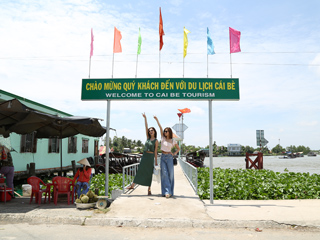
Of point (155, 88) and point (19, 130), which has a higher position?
point (155, 88)

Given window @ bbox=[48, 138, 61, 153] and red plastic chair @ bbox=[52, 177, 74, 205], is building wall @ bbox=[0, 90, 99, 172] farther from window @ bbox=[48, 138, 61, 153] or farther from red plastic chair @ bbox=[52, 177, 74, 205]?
red plastic chair @ bbox=[52, 177, 74, 205]

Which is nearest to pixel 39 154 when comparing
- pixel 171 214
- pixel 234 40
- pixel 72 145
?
pixel 72 145

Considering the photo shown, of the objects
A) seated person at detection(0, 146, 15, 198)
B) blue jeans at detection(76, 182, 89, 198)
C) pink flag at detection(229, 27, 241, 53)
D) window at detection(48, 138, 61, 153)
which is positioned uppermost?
pink flag at detection(229, 27, 241, 53)

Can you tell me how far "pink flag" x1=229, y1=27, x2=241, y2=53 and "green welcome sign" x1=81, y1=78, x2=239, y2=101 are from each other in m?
1.31

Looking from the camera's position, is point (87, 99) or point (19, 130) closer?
point (87, 99)

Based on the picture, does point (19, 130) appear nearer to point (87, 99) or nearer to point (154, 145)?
point (87, 99)

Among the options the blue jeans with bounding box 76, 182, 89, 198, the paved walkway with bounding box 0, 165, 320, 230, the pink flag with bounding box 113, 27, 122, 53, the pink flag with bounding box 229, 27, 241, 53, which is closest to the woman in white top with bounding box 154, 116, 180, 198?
the paved walkway with bounding box 0, 165, 320, 230

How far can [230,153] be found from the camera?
139500 millimetres

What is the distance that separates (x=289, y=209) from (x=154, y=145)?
3.76 metres

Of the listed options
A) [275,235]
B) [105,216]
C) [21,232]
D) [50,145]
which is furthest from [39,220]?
[50,145]

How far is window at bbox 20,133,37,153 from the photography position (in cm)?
1397

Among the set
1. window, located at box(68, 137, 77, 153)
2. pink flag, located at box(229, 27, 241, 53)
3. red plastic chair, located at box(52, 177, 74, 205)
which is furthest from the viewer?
window, located at box(68, 137, 77, 153)

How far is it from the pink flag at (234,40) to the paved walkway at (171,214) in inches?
178

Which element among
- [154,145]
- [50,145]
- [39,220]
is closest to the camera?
[39,220]
